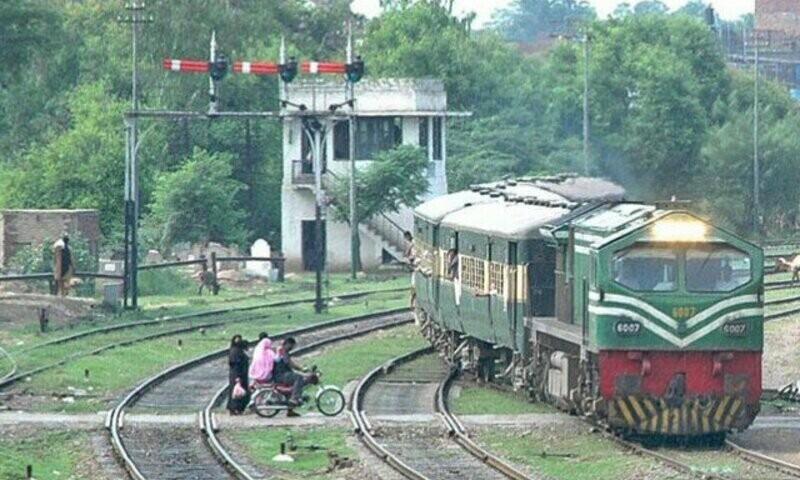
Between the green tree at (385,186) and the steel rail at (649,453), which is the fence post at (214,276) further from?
the steel rail at (649,453)

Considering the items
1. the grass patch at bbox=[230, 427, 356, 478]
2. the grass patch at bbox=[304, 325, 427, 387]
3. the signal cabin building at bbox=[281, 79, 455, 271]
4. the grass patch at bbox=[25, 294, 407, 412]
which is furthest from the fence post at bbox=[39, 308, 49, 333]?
the signal cabin building at bbox=[281, 79, 455, 271]

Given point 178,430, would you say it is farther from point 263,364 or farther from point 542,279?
point 542,279

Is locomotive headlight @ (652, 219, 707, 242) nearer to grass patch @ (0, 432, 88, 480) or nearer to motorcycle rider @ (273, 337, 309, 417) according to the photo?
motorcycle rider @ (273, 337, 309, 417)

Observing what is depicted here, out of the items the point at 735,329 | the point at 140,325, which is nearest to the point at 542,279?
the point at 735,329

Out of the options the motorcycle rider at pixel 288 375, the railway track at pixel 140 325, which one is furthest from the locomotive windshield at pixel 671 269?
the railway track at pixel 140 325

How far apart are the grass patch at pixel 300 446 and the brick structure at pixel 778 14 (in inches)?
4848

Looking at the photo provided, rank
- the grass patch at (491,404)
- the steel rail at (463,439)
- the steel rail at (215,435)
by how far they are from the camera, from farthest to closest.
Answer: the grass patch at (491,404), the steel rail at (215,435), the steel rail at (463,439)

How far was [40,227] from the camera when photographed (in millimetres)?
56625

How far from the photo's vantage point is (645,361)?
25109 mm

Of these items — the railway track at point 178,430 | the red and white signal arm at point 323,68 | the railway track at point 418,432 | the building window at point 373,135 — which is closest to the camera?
the railway track at point 418,432

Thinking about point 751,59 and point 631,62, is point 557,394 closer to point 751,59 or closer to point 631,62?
point 631,62

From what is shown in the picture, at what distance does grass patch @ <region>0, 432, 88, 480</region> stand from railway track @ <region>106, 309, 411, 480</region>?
50cm

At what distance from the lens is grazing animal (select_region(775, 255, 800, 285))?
195 ft

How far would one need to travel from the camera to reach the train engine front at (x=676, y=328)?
25.0 meters
